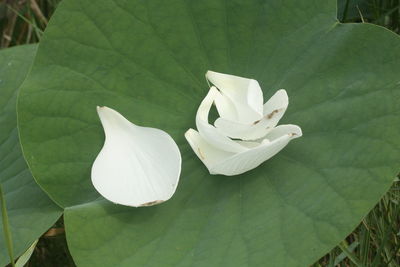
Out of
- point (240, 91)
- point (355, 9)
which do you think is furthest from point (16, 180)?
point (355, 9)

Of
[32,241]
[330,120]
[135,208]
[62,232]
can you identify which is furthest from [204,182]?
[62,232]

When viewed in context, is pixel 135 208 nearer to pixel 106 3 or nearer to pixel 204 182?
pixel 204 182

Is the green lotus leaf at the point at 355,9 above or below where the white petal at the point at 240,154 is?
above

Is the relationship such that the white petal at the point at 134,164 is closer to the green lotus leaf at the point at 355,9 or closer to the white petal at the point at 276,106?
the white petal at the point at 276,106

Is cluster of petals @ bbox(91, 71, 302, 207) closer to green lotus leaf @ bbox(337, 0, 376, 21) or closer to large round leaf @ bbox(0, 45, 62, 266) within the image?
large round leaf @ bbox(0, 45, 62, 266)

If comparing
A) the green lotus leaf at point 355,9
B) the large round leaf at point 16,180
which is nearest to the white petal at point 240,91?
the large round leaf at point 16,180

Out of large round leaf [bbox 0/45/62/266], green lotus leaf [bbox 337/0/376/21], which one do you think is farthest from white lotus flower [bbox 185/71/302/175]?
green lotus leaf [bbox 337/0/376/21]

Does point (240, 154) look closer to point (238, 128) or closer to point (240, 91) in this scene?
point (238, 128)
